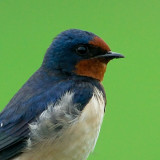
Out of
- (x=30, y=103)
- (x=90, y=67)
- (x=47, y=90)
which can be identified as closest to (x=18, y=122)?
(x=30, y=103)

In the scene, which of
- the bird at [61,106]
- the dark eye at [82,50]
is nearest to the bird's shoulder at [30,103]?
the bird at [61,106]

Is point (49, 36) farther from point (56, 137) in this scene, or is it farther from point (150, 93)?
point (56, 137)

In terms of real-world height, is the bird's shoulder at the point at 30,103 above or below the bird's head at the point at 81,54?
below

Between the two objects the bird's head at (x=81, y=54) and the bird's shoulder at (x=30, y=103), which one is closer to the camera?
the bird's shoulder at (x=30, y=103)

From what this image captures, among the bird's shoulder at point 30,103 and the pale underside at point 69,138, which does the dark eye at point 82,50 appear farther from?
the pale underside at point 69,138

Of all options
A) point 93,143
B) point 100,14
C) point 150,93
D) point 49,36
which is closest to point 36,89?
point 93,143

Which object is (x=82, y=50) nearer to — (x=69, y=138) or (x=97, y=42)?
(x=97, y=42)
